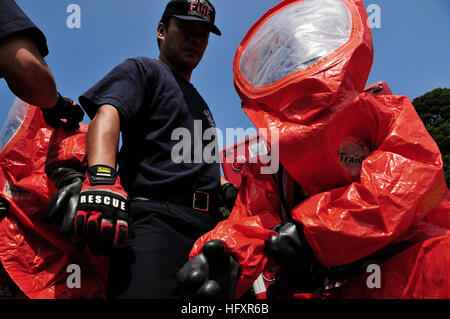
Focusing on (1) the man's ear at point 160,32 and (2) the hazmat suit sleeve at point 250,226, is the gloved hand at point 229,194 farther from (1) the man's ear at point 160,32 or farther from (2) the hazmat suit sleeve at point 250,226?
(1) the man's ear at point 160,32

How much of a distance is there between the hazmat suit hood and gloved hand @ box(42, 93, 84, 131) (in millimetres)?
1266

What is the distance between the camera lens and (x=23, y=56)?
1.30 m

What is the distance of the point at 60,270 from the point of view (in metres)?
2.27

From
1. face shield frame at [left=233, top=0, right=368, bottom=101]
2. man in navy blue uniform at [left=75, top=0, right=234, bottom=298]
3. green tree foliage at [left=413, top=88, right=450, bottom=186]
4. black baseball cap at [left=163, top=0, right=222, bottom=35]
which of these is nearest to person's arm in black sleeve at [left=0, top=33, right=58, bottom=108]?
man in navy blue uniform at [left=75, top=0, right=234, bottom=298]

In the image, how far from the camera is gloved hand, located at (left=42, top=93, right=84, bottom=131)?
218 cm

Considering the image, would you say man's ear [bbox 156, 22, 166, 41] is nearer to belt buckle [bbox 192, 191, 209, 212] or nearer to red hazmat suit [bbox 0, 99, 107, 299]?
red hazmat suit [bbox 0, 99, 107, 299]

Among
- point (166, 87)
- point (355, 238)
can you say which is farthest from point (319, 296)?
point (166, 87)

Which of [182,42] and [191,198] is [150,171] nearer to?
[191,198]

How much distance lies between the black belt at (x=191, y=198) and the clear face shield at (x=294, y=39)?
707 mm

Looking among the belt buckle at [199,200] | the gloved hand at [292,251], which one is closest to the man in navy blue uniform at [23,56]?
the belt buckle at [199,200]

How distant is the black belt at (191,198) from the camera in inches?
69.4

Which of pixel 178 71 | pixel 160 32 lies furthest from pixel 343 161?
pixel 160 32

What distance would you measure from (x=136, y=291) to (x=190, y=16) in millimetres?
1695
